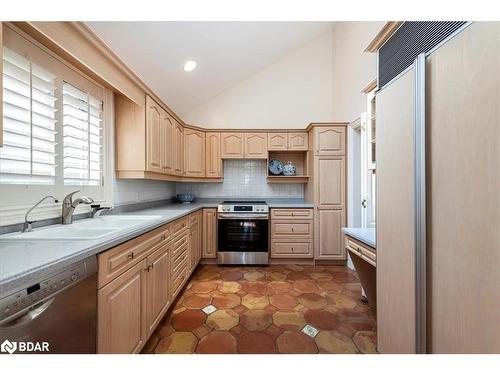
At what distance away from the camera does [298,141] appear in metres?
3.53

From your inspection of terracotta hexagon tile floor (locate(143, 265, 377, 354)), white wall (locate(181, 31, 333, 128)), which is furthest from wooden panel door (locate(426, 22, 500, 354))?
white wall (locate(181, 31, 333, 128))

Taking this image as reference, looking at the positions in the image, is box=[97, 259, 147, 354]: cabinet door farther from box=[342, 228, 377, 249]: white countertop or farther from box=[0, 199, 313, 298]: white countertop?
box=[342, 228, 377, 249]: white countertop

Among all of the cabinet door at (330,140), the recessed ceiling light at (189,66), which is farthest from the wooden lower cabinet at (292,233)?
the recessed ceiling light at (189,66)

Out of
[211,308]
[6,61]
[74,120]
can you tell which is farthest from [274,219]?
[6,61]

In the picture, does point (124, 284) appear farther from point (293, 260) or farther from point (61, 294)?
point (293, 260)

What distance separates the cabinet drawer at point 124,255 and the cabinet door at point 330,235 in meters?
2.27

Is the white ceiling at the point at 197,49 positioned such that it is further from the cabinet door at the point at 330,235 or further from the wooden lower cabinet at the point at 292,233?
the cabinet door at the point at 330,235

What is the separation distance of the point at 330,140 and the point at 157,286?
2.79 metres

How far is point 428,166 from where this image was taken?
0.95 meters

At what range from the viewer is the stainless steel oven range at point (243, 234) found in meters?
3.13

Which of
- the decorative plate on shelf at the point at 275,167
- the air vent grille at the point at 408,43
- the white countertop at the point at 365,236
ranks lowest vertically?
the white countertop at the point at 365,236

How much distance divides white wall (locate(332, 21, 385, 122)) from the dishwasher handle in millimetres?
3232

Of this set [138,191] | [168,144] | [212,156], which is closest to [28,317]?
[138,191]

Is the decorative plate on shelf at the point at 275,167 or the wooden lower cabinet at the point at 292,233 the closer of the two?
the wooden lower cabinet at the point at 292,233
